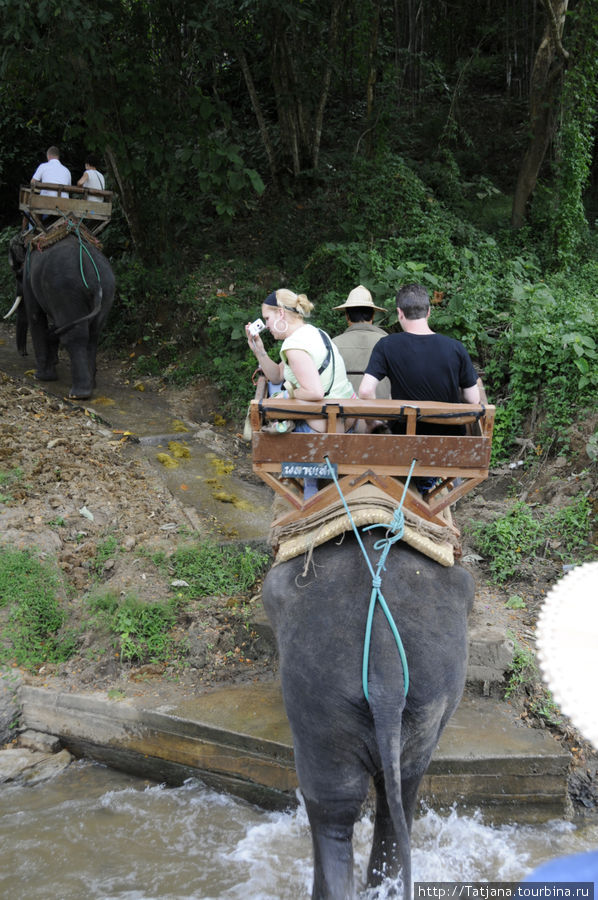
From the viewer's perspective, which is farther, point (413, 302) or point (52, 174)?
point (52, 174)

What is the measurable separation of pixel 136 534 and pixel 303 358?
9.19 ft

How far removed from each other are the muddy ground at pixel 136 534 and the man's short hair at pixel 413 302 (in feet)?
7.26

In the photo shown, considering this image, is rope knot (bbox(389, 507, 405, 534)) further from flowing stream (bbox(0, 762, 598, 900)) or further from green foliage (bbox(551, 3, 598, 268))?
green foliage (bbox(551, 3, 598, 268))

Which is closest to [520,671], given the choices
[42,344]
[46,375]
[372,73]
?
[46,375]

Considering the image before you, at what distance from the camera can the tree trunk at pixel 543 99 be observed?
9961 millimetres

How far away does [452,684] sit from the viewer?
3.00 meters

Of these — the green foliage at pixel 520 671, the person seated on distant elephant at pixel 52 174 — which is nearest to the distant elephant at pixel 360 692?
the green foliage at pixel 520 671

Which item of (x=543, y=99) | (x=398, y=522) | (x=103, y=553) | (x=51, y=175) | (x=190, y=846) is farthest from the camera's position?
(x=543, y=99)

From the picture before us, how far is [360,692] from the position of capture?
2820mm

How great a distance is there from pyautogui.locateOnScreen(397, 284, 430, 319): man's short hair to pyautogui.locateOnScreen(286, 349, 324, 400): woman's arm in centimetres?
53

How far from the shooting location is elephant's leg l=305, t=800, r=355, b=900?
2.96 meters

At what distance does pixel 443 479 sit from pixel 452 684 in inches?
41.0

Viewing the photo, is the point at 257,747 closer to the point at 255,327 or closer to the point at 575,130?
the point at 255,327

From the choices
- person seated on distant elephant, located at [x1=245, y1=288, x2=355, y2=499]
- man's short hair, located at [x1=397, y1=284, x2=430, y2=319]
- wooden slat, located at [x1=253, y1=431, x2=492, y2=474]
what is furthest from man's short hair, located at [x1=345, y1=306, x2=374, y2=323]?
wooden slat, located at [x1=253, y1=431, x2=492, y2=474]
